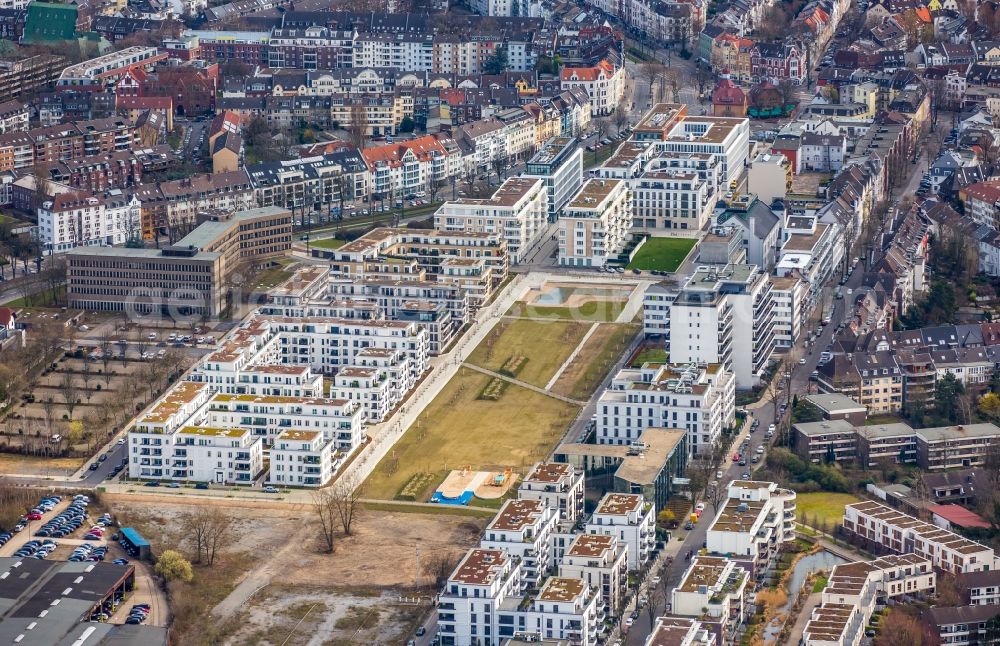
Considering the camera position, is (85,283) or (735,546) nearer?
(735,546)

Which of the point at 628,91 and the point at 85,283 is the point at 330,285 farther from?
the point at 628,91

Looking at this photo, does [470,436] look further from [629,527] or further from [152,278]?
[152,278]

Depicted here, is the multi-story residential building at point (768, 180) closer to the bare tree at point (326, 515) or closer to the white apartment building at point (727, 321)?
the white apartment building at point (727, 321)

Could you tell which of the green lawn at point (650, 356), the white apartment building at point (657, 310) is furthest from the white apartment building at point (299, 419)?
the white apartment building at point (657, 310)

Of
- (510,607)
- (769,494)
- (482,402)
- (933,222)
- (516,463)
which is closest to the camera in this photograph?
(510,607)

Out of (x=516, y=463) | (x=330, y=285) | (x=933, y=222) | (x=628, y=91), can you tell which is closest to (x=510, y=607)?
(x=516, y=463)

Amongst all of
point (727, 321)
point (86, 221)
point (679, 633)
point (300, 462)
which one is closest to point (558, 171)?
point (86, 221)

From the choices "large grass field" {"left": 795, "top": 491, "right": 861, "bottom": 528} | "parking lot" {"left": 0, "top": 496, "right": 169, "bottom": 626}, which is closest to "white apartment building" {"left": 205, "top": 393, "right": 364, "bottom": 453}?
"parking lot" {"left": 0, "top": 496, "right": 169, "bottom": 626}
